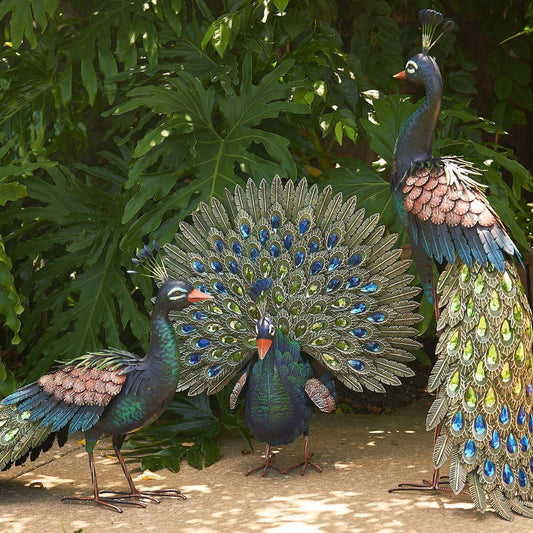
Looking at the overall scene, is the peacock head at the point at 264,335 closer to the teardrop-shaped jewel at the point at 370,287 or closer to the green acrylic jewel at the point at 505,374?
the teardrop-shaped jewel at the point at 370,287

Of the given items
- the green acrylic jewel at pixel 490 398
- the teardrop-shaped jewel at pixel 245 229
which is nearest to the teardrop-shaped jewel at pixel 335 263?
the teardrop-shaped jewel at pixel 245 229

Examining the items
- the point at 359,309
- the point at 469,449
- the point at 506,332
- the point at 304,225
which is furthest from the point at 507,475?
the point at 304,225

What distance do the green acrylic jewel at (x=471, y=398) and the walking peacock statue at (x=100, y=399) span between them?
1.35m

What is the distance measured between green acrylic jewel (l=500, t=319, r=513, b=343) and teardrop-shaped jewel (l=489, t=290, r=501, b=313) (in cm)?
8

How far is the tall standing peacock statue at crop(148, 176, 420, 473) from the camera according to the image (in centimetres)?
463

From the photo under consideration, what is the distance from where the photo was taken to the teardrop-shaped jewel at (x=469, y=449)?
12.8ft

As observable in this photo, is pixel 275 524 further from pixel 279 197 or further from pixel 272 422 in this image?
pixel 279 197

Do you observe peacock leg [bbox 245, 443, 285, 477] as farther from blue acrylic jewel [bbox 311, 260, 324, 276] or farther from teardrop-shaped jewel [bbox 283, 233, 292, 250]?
teardrop-shaped jewel [bbox 283, 233, 292, 250]

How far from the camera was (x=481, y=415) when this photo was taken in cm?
394

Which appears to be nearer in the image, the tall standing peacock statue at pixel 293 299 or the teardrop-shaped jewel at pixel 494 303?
the teardrop-shaped jewel at pixel 494 303

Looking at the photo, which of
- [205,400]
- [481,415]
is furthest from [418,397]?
[481,415]

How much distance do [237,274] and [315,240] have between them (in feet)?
Result: 1.59

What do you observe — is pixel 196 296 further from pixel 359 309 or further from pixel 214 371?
pixel 359 309

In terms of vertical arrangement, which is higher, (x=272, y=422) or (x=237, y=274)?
(x=237, y=274)
